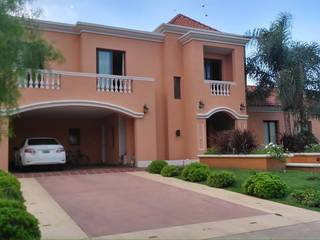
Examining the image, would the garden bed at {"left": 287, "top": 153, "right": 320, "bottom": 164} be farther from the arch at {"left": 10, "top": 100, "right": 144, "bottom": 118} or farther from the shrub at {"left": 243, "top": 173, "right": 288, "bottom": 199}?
the arch at {"left": 10, "top": 100, "right": 144, "bottom": 118}

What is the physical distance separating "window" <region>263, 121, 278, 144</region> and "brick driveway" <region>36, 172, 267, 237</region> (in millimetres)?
13529

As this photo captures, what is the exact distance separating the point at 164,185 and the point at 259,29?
1310 cm

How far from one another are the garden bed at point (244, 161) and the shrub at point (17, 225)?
432 inches

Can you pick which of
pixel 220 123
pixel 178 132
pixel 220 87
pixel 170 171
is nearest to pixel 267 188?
pixel 170 171

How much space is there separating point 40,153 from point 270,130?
15.0 m

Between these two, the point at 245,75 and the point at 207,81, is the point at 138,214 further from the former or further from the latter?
the point at 245,75

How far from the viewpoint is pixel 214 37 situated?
21844 mm

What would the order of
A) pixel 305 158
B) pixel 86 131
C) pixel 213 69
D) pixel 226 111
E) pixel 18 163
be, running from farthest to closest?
pixel 213 69 → pixel 86 131 → pixel 226 111 → pixel 18 163 → pixel 305 158

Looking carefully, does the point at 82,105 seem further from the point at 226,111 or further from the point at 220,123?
the point at 220,123

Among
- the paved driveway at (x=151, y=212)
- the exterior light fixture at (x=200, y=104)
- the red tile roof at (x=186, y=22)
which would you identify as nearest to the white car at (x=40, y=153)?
the paved driveway at (x=151, y=212)

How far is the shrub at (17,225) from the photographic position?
592 cm

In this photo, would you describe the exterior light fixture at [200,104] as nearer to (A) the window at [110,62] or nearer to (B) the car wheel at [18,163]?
(A) the window at [110,62]

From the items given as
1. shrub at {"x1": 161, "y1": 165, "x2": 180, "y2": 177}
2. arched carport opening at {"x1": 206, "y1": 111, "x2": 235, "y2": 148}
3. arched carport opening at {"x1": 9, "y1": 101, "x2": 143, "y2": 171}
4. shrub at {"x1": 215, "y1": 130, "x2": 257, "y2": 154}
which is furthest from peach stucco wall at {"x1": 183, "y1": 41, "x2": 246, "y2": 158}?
shrub at {"x1": 161, "y1": 165, "x2": 180, "y2": 177}

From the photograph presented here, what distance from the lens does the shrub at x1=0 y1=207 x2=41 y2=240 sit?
592 centimetres
